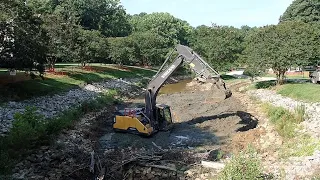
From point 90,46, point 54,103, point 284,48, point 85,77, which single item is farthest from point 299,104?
point 90,46

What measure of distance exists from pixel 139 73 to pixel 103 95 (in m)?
27.4

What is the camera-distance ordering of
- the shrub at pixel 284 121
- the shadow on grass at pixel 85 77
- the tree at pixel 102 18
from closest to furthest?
the shrub at pixel 284 121, the shadow on grass at pixel 85 77, the tree at pixel 102 18

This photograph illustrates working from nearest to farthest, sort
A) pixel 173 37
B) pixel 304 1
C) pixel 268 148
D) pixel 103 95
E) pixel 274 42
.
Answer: pixel 268 148 → pixel 103 95 → pixel 274 42 → pixel 304 1 → pixel 173 37

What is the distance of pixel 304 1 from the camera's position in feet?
284

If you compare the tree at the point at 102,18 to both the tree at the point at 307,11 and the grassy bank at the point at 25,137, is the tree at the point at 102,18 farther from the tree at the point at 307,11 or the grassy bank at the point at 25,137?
the grassy bank at the point at 25,137

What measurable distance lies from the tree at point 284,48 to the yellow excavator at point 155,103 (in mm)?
18504

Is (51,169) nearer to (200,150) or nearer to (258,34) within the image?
(200,150)

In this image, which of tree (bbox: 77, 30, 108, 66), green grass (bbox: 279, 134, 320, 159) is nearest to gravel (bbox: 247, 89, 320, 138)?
green grass (bbox: 279, 134, 320, 159)

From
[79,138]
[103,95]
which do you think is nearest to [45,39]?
[103,95]

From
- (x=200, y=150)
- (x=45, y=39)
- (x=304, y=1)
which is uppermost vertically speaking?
(x=304, y=1)

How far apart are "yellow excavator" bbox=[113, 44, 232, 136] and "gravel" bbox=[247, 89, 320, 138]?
189 inches

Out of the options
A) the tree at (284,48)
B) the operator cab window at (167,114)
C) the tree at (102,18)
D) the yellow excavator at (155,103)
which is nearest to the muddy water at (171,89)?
the tree at (284,48)

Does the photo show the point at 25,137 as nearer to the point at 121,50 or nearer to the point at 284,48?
the point at 284,48

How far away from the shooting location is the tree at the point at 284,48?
35.1 metres
